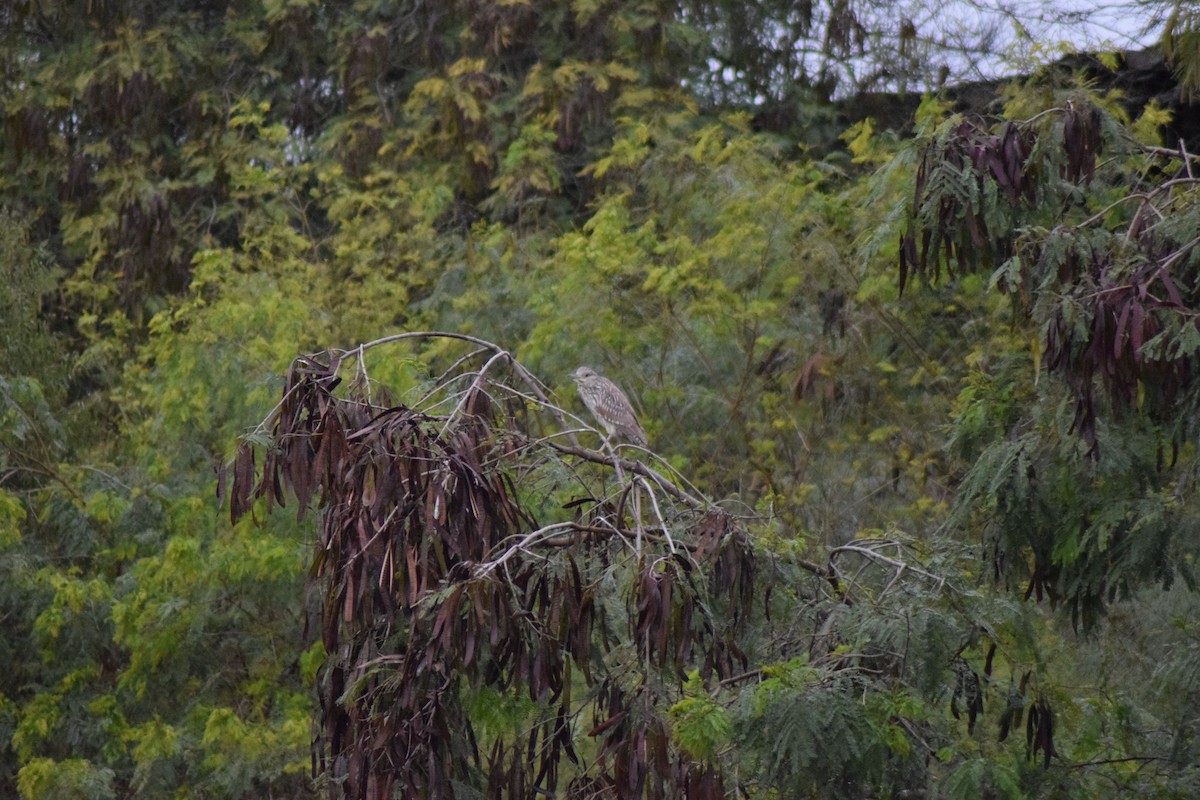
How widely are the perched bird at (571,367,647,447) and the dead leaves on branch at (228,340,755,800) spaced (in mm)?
2862

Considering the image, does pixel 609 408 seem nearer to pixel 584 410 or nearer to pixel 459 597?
pixel 584 410

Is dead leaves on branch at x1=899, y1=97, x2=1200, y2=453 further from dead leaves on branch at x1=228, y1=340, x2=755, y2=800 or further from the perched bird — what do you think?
the perched bird

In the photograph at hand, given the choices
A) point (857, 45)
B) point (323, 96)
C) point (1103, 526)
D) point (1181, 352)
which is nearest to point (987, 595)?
point (1103, 526)

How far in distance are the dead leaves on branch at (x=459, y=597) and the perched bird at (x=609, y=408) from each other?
286 centimetres

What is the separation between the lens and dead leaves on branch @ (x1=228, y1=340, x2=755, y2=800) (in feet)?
11.6

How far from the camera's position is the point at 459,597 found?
3.48 meters

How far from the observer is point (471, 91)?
11.6m

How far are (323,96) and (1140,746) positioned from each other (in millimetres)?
9533

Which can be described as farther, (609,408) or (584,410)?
(584,410)

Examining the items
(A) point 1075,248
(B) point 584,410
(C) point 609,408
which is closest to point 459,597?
(A) point 1075,248

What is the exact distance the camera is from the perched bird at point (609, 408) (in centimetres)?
702

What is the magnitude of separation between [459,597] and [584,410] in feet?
17.9

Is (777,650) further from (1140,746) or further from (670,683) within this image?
(1140,746)

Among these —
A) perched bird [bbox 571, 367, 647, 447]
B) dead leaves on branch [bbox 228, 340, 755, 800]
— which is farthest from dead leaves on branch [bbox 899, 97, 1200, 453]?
perched bird [bbox 571, 367, 647, 447]
